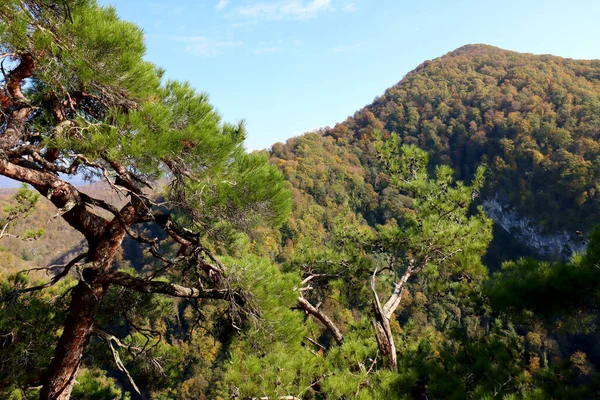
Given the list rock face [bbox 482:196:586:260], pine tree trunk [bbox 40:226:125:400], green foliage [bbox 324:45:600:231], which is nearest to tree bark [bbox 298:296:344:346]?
pine tree trunk [bbox 40:226:125:400]

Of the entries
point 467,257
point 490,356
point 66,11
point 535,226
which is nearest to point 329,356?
point 490,356

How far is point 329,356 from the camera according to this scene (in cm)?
246

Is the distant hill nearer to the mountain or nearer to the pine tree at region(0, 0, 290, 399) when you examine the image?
the mountain

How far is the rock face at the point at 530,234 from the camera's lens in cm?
3350

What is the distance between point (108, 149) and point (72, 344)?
1.31m

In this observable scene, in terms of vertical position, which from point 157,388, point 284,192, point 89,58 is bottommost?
point 157,388

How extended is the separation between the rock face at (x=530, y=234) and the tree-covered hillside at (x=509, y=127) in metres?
0.97

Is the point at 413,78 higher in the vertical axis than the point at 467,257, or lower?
higher

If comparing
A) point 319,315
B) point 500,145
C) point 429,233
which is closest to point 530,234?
point 500,145

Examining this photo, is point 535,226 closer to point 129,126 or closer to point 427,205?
point 427,205

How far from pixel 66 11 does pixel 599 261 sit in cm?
328

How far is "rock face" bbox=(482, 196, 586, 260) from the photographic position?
33.5 m

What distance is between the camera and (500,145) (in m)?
40.6

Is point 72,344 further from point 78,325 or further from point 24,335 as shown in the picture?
point 24,335
